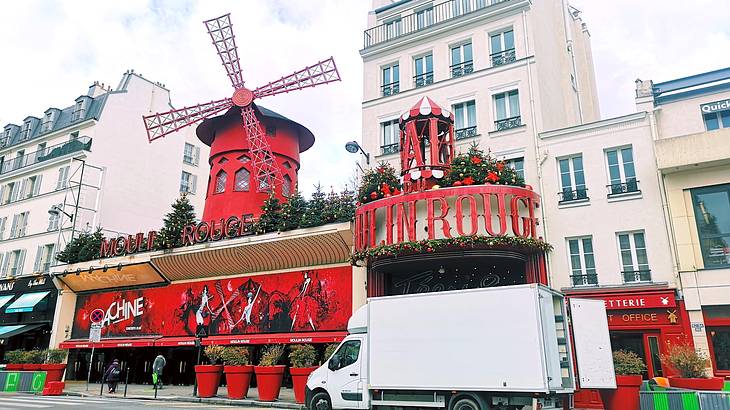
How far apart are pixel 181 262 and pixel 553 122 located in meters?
15.2

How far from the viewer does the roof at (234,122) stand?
25.4m

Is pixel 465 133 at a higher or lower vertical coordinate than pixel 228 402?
higher

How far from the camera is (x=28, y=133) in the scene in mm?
33031

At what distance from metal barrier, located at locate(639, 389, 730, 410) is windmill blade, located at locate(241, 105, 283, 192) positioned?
16.5m

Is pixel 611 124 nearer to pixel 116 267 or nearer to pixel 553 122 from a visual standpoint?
pixel 553 122

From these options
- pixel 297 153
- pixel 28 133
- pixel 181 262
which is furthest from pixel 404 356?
pixel 28 133

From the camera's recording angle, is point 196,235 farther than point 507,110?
Yes

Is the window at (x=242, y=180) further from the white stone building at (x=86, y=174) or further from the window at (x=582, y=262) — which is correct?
the window at (x=582, y=262)

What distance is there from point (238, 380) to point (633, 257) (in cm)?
1147

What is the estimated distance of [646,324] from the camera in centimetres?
1393

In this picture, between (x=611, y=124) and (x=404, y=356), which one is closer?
(x=404, y=356)

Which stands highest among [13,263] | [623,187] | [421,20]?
[421,20]

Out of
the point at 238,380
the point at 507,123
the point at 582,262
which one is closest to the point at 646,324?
the point at 582,262

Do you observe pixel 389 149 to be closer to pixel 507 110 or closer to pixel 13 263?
pixel 507 110
